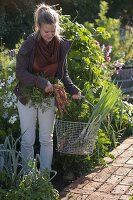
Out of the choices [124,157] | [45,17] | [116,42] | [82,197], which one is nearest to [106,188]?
[82,197]

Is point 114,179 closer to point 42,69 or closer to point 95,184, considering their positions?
point 95,184

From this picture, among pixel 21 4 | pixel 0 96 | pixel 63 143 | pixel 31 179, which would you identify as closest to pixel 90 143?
pixel 63 143

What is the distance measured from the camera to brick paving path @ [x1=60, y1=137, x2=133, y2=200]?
165 inches

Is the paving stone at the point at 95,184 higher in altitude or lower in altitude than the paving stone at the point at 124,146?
lower

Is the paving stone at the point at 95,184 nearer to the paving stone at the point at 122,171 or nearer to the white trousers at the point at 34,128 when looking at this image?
the paving stone at the point at 122,171

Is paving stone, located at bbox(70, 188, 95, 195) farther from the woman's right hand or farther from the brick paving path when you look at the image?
the woman's right hand

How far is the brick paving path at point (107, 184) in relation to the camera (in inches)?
165

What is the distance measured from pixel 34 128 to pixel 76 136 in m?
0.41

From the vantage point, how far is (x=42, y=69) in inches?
155

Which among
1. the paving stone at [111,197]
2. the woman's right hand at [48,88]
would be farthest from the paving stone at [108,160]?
the woman's right hand at [48,88]

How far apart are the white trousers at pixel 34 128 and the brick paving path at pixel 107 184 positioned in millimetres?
390

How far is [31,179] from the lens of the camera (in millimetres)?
3682

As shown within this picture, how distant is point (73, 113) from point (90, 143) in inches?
16.0

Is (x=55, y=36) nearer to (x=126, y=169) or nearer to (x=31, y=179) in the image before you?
(x=31, y=179)
